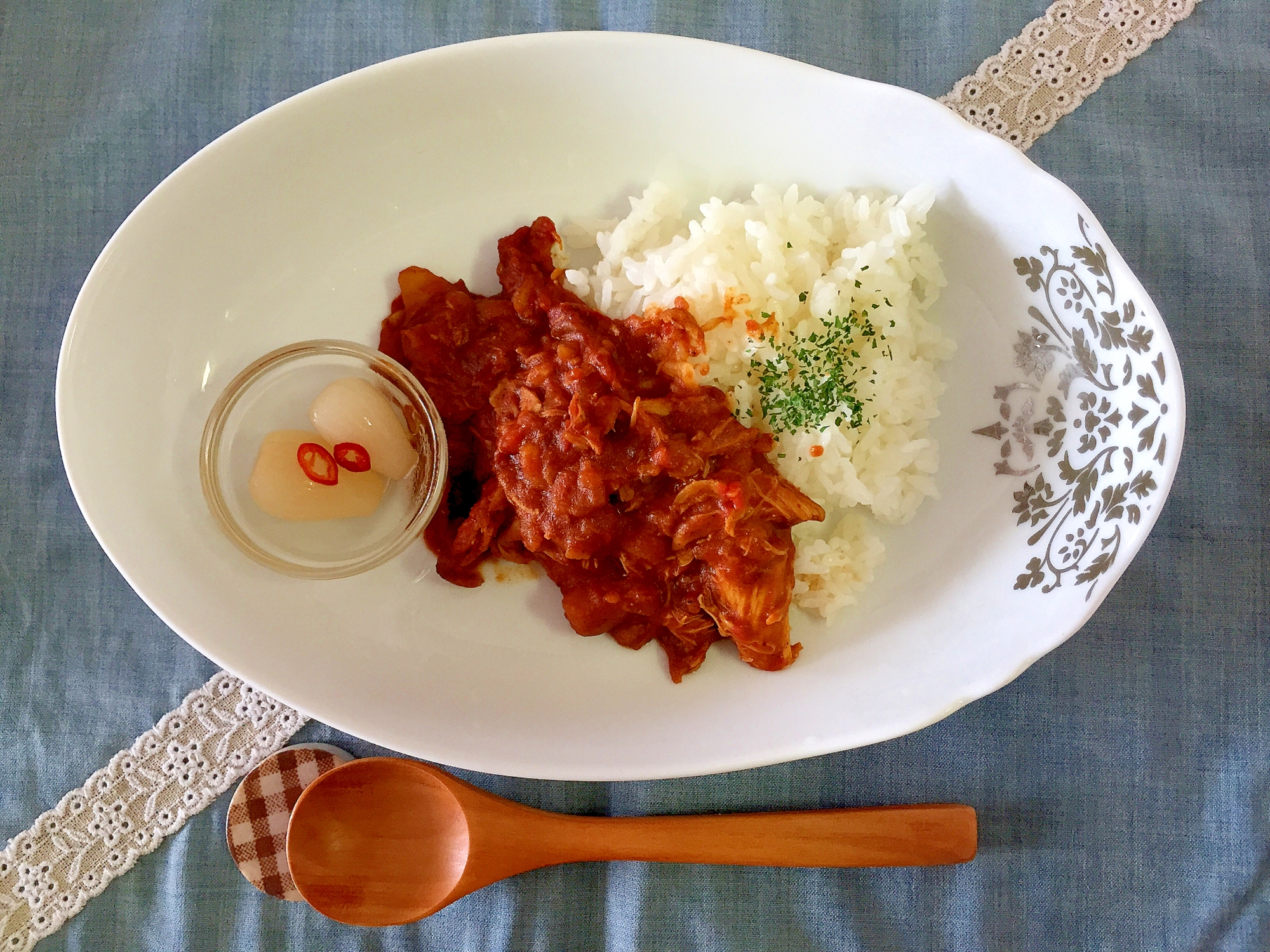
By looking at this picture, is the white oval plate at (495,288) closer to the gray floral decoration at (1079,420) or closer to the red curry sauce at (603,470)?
the gray floral decoration at (1079,420)

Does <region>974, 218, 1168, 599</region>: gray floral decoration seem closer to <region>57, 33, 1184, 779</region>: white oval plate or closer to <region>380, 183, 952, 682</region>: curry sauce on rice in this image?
<region>57, 33, 1184, 779</region>: white oval plate

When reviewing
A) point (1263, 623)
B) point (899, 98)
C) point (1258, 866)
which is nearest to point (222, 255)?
point (899, 98)

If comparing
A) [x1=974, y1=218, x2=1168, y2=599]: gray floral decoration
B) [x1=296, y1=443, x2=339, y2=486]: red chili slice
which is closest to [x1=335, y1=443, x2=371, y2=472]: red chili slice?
[x1=296, y1=443, x2=339, y2=486]: red chili slice

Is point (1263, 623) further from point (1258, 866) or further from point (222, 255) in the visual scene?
point (222, 255)

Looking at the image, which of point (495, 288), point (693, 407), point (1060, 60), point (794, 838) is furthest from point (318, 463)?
point (1060, 60)

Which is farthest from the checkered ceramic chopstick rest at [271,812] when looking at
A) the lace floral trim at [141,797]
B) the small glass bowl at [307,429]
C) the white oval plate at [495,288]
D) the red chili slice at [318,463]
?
the red chili slice at [318,463]

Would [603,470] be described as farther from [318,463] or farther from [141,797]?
[141,797]

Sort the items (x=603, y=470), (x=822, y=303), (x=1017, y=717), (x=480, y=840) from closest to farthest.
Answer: (x=603, y=470) < (x=822, y=303) < (x=480, y=840) < (x=1017, y=717)
